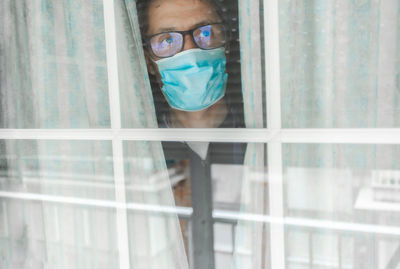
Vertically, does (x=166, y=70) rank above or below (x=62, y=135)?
above

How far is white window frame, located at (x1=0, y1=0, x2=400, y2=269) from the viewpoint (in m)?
1.20

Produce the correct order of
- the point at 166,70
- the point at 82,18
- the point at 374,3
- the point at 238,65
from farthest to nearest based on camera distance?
the point at 82,18, the point at 166,70, the point at 238,65, the point at 374,3

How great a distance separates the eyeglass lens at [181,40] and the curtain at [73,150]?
0.10 meters

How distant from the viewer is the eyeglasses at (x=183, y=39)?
52.8 inches

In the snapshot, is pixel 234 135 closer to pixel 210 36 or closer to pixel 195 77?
pixel 195 77

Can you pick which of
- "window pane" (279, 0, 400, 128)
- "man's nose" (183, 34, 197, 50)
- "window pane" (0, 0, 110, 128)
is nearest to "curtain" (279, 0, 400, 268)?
"window pane" (279, 0, 400, 128)

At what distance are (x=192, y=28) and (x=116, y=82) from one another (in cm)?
44

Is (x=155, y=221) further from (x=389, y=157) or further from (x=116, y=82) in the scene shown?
(x=389, y=157)

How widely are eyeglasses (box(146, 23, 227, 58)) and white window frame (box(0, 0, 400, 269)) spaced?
18 cm

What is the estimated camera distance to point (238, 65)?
132 cm

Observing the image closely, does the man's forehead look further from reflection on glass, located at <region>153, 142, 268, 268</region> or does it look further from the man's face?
reflection on glass, located at <region>153, 142, 268, 268</region>

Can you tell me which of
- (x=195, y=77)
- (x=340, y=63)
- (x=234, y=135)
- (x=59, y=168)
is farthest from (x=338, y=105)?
(x=59, y=168)

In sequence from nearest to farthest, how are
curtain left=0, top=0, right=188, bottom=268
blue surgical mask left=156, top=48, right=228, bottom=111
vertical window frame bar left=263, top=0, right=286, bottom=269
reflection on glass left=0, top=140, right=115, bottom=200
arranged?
vertical window frame bar left=263, top=0, right=286, bottom=269, blue surgical mask left=156, top=48, right=228, bottom=111, curtain left=0, top=0, right=188, bottom=268, reflection on glass left=0, top=140, right=115, bottom=200

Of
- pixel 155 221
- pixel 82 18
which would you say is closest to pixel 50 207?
pixel 155 221
